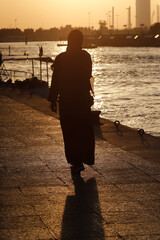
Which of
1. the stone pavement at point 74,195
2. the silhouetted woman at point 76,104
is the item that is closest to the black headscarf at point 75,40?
the silhouetted woman at point 76,104

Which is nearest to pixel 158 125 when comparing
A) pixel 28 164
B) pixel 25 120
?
pixel 25 120

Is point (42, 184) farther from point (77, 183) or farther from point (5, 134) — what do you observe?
point (5, 134)

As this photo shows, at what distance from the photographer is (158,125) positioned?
70.6ft

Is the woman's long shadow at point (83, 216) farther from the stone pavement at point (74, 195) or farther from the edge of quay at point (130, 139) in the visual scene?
the edge of quay at point (130, 139)

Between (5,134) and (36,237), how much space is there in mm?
5963

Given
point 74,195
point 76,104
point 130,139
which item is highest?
point 76,104

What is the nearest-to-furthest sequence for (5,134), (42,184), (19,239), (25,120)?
(19,239) → (42,184) → (5,134) → (25,120)

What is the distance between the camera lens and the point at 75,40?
7465 millimetres

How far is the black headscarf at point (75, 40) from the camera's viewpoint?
7.45 m

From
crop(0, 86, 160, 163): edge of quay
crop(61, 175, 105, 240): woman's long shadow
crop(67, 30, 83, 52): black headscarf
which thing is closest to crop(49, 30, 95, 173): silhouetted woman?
crop(67, 30, 83, 52): black headscarf

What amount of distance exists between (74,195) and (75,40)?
1919 mm

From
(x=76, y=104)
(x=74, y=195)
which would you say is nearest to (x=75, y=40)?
(x=76, y=104)

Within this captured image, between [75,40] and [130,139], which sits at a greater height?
[75,40]

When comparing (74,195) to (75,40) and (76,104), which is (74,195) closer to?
(76,104)
